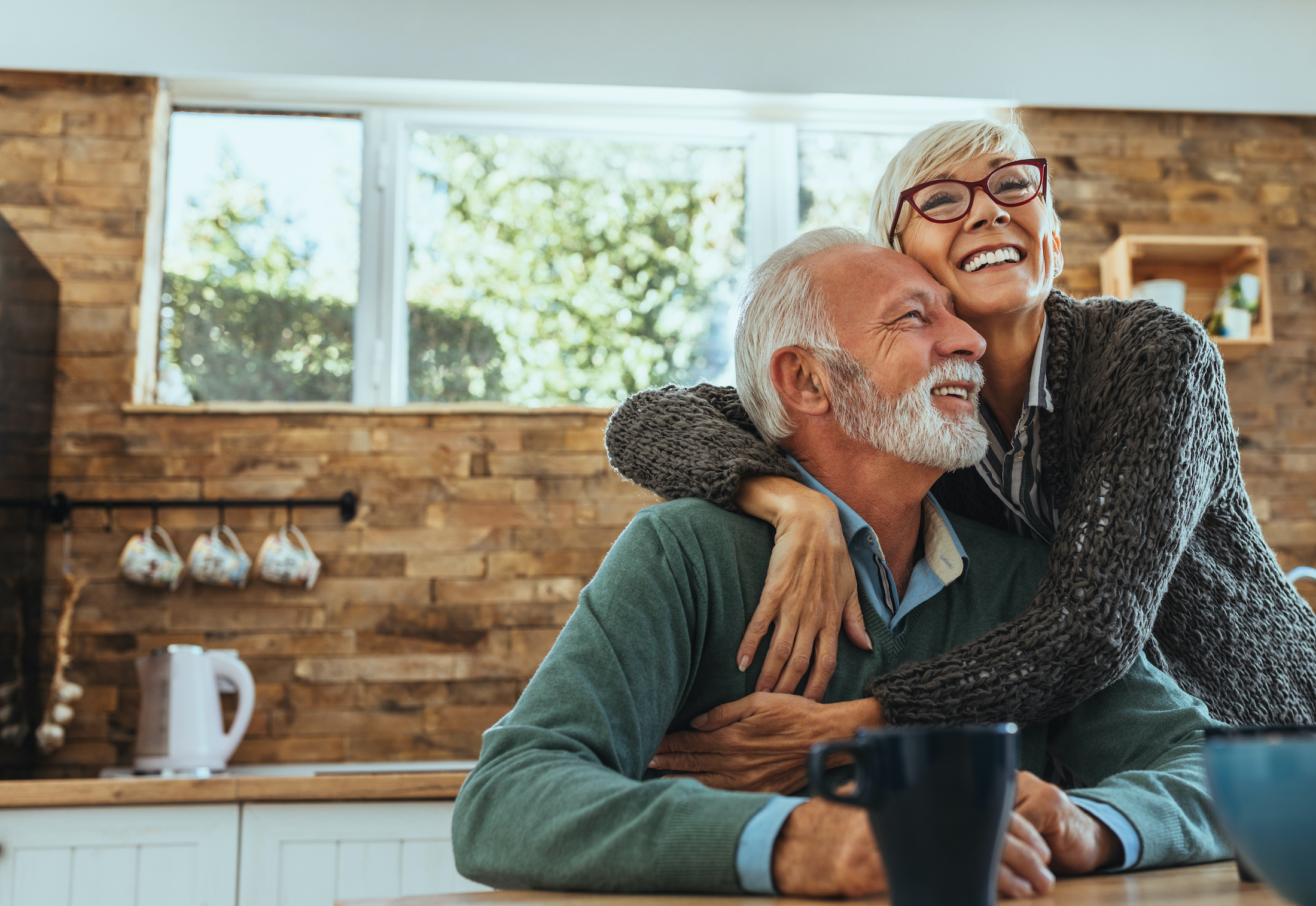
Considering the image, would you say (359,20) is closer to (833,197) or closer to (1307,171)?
(833,197)

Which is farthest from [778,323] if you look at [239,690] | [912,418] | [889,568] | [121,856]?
[239,690]

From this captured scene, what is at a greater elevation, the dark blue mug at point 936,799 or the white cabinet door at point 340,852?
the dark blue mug at point 936,799

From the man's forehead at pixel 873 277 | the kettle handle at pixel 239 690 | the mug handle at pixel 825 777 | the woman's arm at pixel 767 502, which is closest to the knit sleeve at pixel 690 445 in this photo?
the woman's arm at pixel 767 502

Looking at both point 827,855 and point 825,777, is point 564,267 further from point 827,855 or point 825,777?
point 825,777

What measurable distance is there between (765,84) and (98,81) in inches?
73.7

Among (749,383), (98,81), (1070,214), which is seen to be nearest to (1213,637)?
(749,383)

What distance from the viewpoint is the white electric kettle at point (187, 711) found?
2.49 metres

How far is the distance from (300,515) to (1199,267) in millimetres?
2686

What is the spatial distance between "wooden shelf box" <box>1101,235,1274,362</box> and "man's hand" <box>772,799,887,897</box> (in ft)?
9.12

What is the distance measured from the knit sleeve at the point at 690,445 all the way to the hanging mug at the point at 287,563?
172 cm

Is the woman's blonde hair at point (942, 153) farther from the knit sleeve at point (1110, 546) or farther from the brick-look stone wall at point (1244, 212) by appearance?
the brick-look stone wall at point (1244, 212)

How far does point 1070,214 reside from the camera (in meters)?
3.29

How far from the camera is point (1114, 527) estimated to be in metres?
1.04

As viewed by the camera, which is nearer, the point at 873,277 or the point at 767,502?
the point at 767,502
